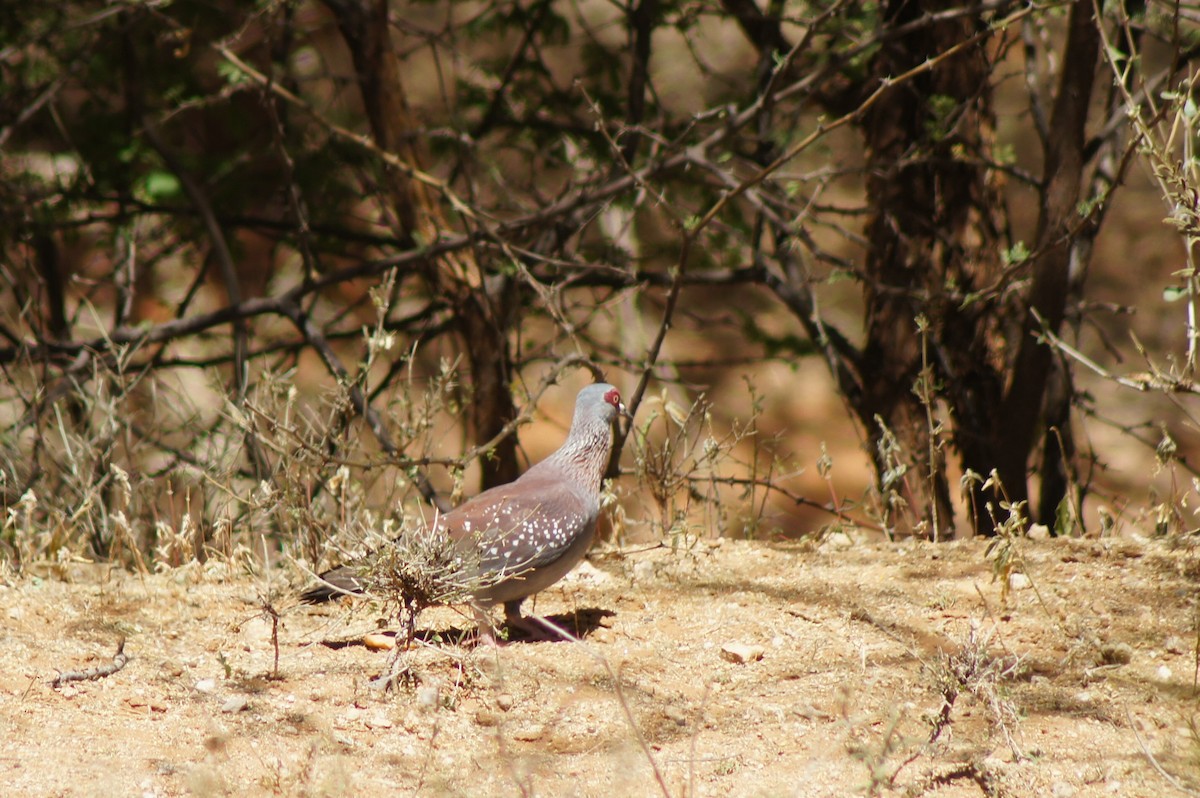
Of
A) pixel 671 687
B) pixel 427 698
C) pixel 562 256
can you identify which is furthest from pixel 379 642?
pixel 562 256

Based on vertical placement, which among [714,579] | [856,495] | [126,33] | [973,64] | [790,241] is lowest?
[856,495]

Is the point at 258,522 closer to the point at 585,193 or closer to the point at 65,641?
the point at 65,641

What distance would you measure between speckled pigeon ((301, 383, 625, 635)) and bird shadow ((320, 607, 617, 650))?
0.18ft

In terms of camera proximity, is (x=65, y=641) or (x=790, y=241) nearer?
(x=65, y=641)

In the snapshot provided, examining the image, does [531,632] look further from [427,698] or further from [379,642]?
[427,698]

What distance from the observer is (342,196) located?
24.1 ft

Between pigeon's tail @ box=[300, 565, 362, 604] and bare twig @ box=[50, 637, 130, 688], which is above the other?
pigeon's tail @ box=[300, 565, 362, 604]

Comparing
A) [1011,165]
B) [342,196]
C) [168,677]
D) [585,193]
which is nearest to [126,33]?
[342,196]

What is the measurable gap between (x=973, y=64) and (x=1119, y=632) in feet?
11.9

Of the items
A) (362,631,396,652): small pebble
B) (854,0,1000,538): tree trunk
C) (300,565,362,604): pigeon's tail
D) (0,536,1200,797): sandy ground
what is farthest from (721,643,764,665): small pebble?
(854,0,1000,538): tree trunk

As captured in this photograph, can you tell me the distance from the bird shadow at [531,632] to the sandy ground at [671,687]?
0.08ft

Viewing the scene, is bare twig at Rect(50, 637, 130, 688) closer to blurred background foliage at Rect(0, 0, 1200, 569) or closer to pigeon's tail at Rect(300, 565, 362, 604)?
pigeon's tail at Rect(300, 565, 362, 604)

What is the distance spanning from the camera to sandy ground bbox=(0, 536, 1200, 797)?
3172 mm

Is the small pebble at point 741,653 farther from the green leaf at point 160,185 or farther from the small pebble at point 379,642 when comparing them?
the green leaf at point 160,185
